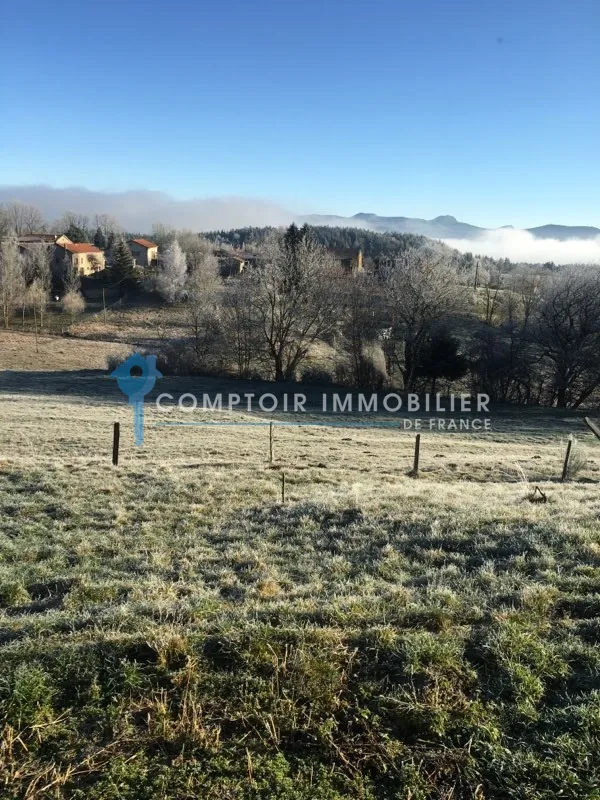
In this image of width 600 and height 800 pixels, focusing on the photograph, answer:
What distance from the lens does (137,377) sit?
132 feet

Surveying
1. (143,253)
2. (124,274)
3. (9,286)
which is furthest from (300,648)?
(143,253)

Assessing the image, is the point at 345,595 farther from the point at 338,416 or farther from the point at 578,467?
the point at 338,416

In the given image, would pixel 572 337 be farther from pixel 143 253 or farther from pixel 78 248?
pixel 143 253

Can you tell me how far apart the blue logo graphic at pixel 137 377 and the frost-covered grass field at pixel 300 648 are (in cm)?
2232

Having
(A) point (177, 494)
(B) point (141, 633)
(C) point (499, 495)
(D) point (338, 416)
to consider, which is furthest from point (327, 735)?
(D) point (338, 416)

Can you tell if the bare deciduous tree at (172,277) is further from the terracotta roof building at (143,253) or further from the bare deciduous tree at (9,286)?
the terracotta roof building at (143,253)

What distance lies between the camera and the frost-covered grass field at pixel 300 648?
2.96 m

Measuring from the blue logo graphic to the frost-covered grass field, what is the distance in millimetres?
22319

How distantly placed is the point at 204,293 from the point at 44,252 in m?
45.3

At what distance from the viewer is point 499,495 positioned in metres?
11.1

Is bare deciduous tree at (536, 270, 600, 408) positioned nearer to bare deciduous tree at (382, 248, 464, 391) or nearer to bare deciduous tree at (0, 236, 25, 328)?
bare deciduous tree at (382, 248, 464, 391)

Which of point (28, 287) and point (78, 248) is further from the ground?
point (78, 248)

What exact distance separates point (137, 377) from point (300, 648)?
3883 cm

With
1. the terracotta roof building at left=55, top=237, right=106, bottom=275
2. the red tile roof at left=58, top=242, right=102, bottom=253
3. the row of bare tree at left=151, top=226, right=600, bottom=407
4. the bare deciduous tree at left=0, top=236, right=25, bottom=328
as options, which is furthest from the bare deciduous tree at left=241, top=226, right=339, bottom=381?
Answer: the red tile roof at left=58, top=242, right=102, bottom=253
